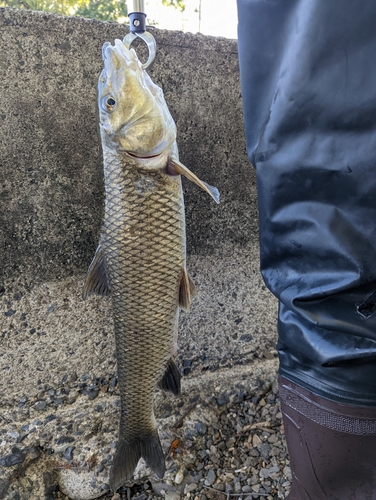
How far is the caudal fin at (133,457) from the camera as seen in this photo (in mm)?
1558

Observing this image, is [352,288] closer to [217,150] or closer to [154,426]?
[154,426]

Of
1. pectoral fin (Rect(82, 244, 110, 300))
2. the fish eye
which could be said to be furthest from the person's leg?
pectoral fin (Rect(82, 244, 110, 300))

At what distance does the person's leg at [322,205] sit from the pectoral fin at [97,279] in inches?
22.9

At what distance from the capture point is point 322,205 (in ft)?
3.20

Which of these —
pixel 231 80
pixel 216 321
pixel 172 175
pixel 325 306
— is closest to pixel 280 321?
pixel 325 306

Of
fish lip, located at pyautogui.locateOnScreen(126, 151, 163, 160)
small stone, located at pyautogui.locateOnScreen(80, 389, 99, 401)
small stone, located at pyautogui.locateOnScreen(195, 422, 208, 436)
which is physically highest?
fish lip, located at pyautogui.locateOnScreen(126, 151, 163, 160)

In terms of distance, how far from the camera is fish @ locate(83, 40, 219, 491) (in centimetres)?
129

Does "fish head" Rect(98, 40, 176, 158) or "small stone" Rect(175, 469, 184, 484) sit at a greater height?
"fish head" Rect(98, 40, 176, 158)

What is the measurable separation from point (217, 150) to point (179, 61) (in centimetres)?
46

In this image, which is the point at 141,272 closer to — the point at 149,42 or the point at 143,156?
the point at 143,156

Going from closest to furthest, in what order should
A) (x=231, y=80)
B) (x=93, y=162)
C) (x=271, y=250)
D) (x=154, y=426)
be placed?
(x=271, y=250)
(x=154, y=426)
(x=93, y=162)
(x=231, y=80)

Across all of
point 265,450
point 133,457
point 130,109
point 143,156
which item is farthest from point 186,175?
point 265,450

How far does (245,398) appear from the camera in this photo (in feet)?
6.82

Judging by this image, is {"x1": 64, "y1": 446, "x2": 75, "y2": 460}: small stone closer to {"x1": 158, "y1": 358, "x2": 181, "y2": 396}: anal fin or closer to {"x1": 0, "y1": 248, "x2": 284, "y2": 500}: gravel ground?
{"x1": 0, "y1": 248, "x2": 284, "y2": 500}: gravel ground
